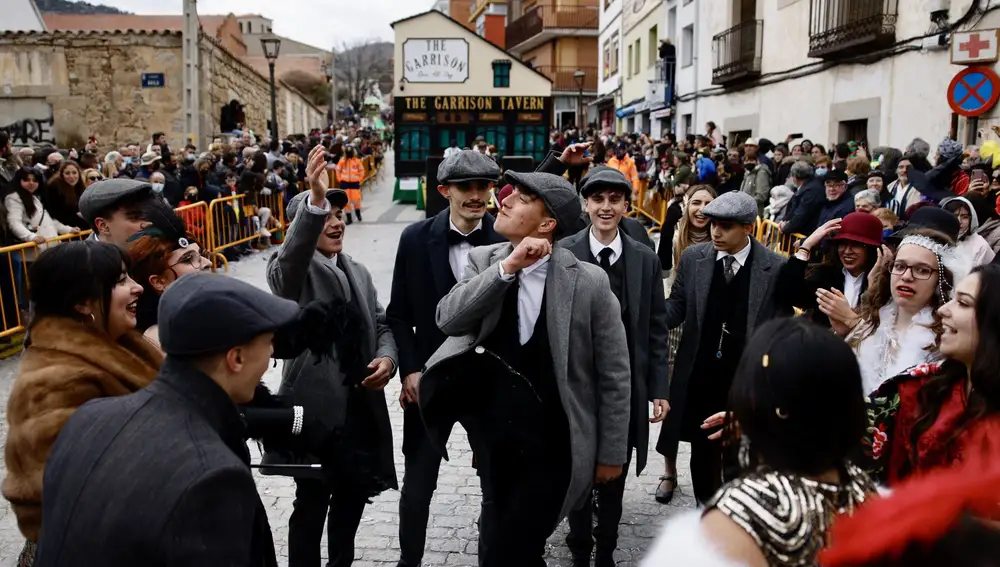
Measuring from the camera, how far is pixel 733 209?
4.15 meters

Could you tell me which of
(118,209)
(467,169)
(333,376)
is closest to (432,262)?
(467,169)

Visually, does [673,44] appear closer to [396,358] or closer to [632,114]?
[632,114]

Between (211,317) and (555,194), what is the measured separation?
5.20 ft

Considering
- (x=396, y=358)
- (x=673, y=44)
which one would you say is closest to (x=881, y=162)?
(x=396, y=358)

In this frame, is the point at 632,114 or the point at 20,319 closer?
the point at 20,319

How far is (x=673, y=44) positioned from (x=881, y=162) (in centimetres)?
1686

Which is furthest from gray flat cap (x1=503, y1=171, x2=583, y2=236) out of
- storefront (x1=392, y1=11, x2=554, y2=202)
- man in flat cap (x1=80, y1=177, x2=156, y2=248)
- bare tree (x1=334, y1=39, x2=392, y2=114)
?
bare tree (x1=334, y1=39, x2=392, y2=114)

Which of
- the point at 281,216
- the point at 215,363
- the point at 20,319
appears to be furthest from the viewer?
the point at 281,216

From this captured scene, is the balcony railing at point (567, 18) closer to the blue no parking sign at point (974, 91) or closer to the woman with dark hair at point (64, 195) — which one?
the blue no parking sign at point (974, 91)

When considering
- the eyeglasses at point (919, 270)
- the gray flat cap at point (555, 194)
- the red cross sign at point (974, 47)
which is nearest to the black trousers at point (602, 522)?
the gray flat cap at point (555, 194)

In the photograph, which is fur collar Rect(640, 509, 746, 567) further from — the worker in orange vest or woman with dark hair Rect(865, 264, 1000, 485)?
the worker in orange vest

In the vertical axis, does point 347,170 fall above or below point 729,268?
above

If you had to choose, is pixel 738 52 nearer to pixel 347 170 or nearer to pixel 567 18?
pixel 347 170

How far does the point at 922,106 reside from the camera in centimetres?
1181
